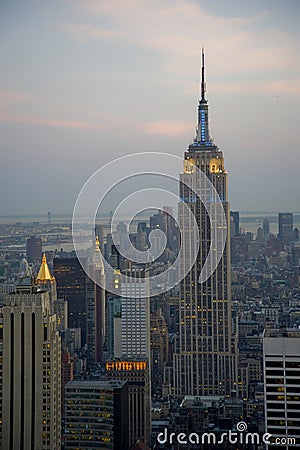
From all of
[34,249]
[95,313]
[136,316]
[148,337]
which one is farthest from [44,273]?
[148,337]

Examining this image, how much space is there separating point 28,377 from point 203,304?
4.67ft

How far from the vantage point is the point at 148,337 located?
11.8 feet

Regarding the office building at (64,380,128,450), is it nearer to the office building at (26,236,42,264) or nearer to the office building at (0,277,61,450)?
the office building at (0,277,61,450)

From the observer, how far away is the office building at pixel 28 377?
3047 mm

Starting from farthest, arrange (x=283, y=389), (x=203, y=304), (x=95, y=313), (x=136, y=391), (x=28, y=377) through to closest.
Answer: (x=203, y=304) → (x=95, y=313) → (x=136, y=391) → (x=28, y=377) → (x=283, y=389)

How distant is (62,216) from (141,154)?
0.54 meters

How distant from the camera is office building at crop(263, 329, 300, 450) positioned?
287 centimetres

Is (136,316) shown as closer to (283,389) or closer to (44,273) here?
(44,273)

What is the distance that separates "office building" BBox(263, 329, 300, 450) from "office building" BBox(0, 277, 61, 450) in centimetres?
100

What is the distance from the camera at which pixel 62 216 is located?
3396 mm

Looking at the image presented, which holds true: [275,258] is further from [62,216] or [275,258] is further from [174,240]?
[62,216]

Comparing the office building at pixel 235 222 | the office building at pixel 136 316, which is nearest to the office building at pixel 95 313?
the office building at pixel 136 316

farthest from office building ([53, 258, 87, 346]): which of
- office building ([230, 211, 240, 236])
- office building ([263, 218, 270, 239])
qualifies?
office building ([263, 218, 270, 239])

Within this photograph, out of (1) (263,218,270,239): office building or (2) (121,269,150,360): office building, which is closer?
(1) (263,218,270,239): office building
